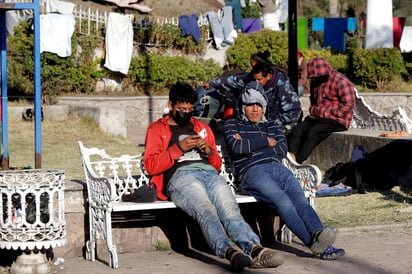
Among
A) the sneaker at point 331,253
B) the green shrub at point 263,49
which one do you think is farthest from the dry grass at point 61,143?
the green shrub at point 263,49

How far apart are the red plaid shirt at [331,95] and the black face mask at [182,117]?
394 centimetres

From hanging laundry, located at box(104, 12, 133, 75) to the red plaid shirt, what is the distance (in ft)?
33.8

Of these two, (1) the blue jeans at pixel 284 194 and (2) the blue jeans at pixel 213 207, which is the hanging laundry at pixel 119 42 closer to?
(1) the blue jeans at pixel 284 194

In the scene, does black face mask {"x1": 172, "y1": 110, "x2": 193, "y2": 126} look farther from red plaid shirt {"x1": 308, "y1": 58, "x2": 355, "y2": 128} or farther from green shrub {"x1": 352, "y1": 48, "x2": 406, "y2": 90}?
green shrub {"x1": 352, "y1": 48, "x2": 406, "y2": 90}

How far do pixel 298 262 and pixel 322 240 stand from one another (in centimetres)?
29

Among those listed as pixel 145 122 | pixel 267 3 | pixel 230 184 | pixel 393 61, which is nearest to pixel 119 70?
pixel 145 122

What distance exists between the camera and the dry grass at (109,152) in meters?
8.95

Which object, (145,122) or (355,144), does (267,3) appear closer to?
(145,122)

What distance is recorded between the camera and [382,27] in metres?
24.2

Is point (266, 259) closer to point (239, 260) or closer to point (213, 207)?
point (239, 260)

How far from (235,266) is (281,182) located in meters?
1.14

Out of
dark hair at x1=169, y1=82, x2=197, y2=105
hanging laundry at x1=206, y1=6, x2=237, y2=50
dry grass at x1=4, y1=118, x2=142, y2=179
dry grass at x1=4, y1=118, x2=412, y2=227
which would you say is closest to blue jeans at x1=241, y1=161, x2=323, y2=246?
dark hair at x1=169, y1=82, x2=197, y2=105

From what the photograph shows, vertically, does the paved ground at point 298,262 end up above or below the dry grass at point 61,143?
below

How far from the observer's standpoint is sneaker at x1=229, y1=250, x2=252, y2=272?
6.57m
